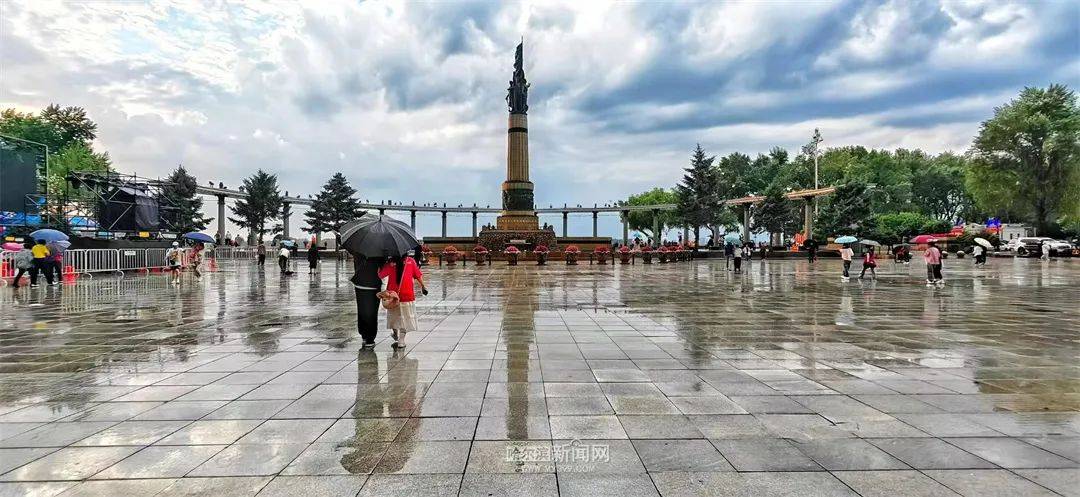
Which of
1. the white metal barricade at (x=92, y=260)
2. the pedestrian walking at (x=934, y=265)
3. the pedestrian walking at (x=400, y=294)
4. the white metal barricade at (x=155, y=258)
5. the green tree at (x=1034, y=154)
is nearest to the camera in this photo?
the pedestrian walking at (x=400, y=294)

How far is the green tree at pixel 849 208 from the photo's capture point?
47.9 metres

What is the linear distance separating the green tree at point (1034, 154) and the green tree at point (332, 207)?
192 feet

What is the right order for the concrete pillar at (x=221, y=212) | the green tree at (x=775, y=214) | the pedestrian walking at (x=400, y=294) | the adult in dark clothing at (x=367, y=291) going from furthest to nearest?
the green tree at (x=775, y=214) → the concrete pillar at (x=221, y=212) → the adult in dark clothing at (x=367, y=291) → the pedestrian walking at (x=400, y=294)

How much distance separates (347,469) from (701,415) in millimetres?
2706

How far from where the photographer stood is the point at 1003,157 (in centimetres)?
4806

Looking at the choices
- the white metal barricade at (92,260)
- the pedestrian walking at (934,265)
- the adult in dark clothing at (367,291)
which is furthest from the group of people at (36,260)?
the pedestrian walking at (934,265)

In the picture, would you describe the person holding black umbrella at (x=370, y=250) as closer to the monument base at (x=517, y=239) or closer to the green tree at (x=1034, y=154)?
the monument base at (x=517, y=239)

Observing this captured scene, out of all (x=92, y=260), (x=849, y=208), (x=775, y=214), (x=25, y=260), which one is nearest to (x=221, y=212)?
(x=92, y=260)

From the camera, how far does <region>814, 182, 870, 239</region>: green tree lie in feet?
157

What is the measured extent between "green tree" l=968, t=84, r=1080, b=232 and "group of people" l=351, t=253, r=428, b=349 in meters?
55.7

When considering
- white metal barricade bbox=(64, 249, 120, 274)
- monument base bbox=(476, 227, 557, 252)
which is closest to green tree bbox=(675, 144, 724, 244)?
monument base bbox=(476, 227, 557, 252)

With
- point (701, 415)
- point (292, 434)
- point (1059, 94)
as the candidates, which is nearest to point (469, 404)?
point (292, 434)

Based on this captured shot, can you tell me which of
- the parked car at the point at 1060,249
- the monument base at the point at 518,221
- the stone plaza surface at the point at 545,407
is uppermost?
the monument base at the point at 518,221

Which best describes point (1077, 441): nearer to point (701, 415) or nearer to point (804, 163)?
point (701, 415)
